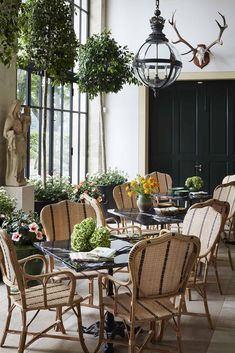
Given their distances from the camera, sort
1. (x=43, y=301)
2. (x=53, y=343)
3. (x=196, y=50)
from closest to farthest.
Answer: (x=43, y=301) < (x=53, y=343) < (x=196, y=50)

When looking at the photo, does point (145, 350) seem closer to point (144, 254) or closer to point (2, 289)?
point (144, 254)

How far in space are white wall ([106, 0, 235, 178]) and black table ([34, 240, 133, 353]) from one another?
633cm

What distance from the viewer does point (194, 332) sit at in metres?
4.40

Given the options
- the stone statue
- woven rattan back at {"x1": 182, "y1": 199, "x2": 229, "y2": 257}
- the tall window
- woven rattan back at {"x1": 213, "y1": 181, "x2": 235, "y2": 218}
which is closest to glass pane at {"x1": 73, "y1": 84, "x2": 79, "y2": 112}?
the tall window

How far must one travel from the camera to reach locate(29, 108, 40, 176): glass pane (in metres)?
8.55

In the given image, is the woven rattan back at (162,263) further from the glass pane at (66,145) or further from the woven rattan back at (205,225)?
the glass pane at (66,145)

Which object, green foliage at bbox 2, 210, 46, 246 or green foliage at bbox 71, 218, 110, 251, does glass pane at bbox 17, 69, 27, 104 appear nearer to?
green foliage at bbox 2, 210, 46, 246

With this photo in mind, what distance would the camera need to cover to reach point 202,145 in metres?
10.6

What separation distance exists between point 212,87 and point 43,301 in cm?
752

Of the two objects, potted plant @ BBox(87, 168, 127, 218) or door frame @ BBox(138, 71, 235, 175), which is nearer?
potted plant @ BBox(87, 168, 127, 218)

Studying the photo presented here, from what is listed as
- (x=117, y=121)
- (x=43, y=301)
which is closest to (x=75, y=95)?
(x=117, y=121)

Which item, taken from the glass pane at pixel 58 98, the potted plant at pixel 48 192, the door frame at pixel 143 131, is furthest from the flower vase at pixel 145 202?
the door frame at pixel 143 131

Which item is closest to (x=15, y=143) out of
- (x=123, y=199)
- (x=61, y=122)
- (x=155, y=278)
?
(x=123, y=199)

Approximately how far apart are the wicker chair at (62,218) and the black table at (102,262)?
0.51m
